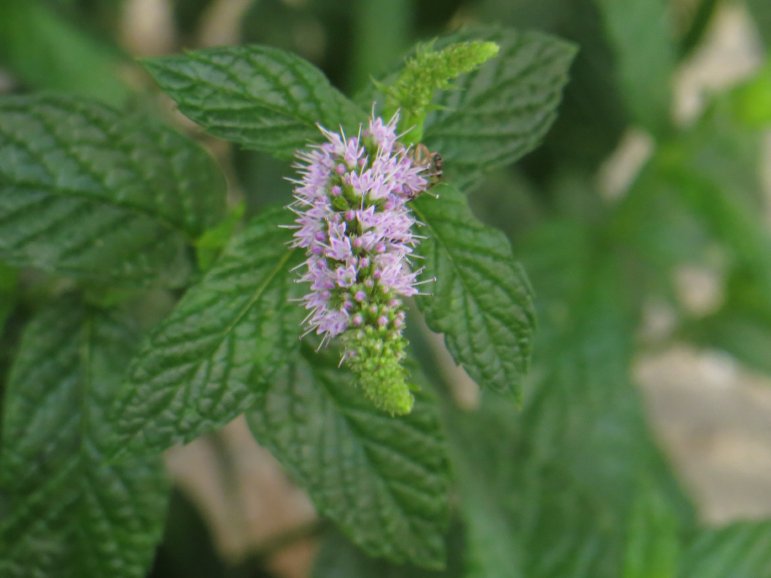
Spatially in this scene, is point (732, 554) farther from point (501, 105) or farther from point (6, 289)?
point (6, 289)

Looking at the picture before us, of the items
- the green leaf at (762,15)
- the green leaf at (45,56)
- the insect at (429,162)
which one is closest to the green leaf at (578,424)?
the green leaf at (762,15)

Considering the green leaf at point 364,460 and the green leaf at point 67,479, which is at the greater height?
the green leaf at point 67,479

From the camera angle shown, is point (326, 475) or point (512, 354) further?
point (326, 475)

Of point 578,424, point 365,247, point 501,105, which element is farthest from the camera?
point 578,424

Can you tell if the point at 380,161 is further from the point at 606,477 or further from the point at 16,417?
the point at 606,477

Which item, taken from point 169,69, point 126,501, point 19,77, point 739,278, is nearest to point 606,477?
point 739,278

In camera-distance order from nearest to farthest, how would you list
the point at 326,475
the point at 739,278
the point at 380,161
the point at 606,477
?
the point at 380,161 < the point at 326,475 < the point at 606,477 < the point at 739,278

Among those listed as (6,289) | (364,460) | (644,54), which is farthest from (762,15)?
(6,289)

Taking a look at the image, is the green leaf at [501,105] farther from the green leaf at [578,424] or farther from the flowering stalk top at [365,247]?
the green leaf at [578,424]
